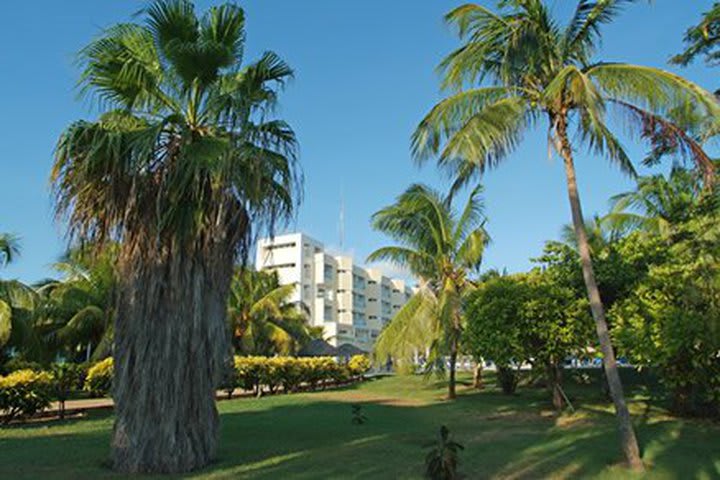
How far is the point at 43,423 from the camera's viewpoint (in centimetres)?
1441

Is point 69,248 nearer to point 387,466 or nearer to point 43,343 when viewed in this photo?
point 387,466

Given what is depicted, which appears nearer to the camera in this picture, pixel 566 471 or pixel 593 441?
pixel 566 471

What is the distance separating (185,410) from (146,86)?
508 cm

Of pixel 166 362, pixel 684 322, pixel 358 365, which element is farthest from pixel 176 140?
pixel 358 365

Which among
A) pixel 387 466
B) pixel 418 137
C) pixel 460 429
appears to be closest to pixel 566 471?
pixel 387 466

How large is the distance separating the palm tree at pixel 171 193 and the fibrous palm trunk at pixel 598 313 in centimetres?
500

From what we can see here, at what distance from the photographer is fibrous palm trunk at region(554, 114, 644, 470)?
889cm

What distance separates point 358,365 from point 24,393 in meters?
24.5

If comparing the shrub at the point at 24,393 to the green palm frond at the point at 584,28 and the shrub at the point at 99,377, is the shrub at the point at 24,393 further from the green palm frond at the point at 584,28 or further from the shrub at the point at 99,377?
the green palm frond at the point at 584,28

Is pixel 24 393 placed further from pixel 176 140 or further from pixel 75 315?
pixel 75 315

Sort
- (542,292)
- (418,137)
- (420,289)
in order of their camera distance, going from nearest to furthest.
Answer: (418,137), (542,292), (420,289)

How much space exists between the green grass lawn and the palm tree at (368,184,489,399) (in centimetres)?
352

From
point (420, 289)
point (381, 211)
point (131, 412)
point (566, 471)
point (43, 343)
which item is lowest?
point (566, 471)

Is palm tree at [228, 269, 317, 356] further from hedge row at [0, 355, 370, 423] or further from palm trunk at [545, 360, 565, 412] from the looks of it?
palm trunk at [545, 360, 565, 412]
